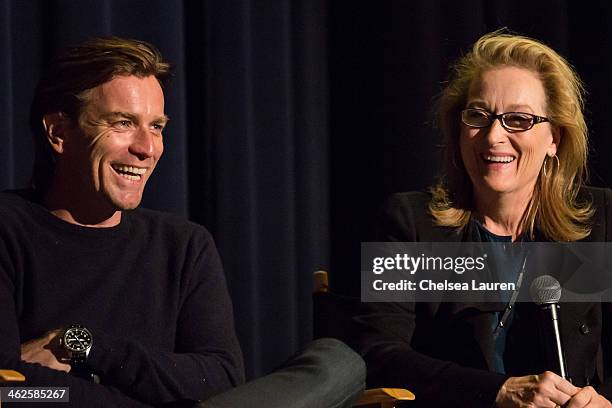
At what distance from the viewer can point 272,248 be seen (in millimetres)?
3645

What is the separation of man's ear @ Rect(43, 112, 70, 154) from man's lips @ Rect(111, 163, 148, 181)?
0.14 metres

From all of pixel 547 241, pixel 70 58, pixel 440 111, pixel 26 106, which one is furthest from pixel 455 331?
pixel 26 106

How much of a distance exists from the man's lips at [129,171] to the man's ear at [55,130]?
0.14m

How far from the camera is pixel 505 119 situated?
8.87 feet

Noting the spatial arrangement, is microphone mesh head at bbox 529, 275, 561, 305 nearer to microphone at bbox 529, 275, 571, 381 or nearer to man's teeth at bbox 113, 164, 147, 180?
microphone at bbox 529, 275, 571, 381

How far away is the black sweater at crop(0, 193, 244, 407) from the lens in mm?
2244

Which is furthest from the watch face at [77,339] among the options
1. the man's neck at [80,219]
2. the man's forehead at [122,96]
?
the man's forehead at [122,96]

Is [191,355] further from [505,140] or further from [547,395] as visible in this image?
[505,140]

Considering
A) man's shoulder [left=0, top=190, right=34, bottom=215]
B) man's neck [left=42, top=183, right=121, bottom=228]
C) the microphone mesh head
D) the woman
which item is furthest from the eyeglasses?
man's shoulder [left=0, top=190, right=34, bottom=215]

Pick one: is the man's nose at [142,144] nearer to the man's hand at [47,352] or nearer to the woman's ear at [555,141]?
the man's hand at [47,352]

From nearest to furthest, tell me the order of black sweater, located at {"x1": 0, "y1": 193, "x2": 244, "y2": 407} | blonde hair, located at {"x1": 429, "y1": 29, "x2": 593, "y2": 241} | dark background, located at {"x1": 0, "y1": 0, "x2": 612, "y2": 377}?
1. black sweater, located at {"x1": 0, "y1": 193, "x2": 244, "y2": 407}
2. blonde hair, located at {"x1": 429, "y1": 29, "x2": 593, "y2": 241}
3. dark background, located at {"x1": 0, "y1": 0, "x2": 612, "y2": 377}

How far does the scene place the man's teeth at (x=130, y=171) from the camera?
2447mm

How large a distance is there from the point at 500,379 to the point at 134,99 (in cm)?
Result: 104

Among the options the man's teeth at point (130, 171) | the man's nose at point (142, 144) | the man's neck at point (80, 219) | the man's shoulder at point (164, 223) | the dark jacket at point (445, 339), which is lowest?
the dark jacket at point (445, 339)
